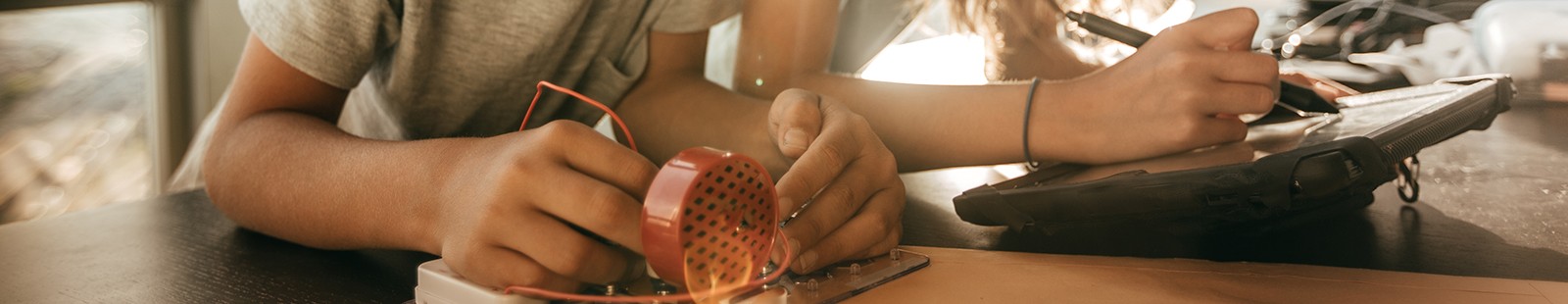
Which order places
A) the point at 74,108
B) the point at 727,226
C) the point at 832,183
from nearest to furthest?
the point at 727,226
the point at 832,183
the point at 74,108

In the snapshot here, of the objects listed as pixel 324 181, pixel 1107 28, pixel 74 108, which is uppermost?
pixel 1107 28

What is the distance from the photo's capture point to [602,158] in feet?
0.99

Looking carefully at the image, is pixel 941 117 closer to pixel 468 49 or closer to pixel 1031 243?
pixel 1031 243

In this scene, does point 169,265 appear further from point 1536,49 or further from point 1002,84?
point 1536,49

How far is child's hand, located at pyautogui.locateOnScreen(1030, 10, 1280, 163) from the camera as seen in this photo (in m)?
0.41

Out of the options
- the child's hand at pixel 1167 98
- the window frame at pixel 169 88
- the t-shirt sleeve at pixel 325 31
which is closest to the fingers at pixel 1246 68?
the child's hand at pixel 1167 98

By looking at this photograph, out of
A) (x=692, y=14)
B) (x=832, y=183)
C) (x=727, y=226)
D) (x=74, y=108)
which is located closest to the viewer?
(x=727, y=226)

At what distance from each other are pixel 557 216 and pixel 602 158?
2 centimetres

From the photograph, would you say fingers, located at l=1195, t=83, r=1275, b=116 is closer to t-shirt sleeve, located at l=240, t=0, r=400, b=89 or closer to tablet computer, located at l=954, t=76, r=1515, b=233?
tablet computer, located at l=954, t=76, r=1515, b=233

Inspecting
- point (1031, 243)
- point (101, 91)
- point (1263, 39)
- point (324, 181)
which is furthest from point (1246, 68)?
point (101, 91)

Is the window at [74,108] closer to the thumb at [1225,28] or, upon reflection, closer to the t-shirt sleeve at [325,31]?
the t-shirt sleeve at [325,31]

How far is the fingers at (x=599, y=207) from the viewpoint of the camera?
0.29 m

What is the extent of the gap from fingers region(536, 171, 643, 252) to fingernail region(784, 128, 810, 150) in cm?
9

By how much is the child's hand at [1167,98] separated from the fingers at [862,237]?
10 cm
